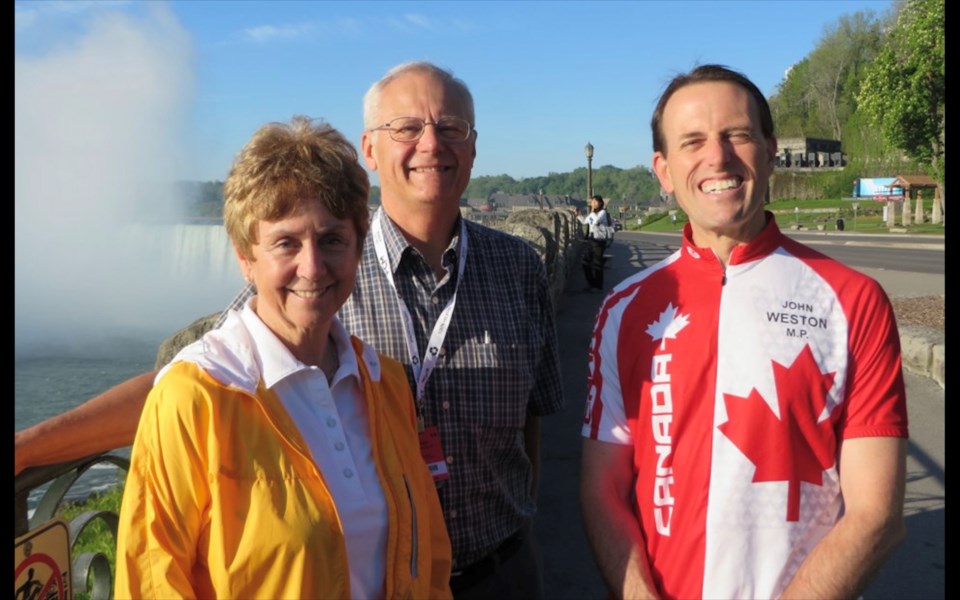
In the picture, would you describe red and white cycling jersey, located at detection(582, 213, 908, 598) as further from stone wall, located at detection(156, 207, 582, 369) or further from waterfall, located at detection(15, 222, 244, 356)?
waterfall, located at detection(15, 222, 244, 356)

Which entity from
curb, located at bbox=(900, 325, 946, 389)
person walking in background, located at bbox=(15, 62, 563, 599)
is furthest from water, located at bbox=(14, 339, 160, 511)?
curb, located at bbox=(900, 325, 946, 389)

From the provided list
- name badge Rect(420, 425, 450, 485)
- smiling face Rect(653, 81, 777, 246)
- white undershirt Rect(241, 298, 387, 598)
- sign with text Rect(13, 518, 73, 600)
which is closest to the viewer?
sign with text Rect(13, 518, 73, 600)

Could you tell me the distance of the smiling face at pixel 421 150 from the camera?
8.77 ft

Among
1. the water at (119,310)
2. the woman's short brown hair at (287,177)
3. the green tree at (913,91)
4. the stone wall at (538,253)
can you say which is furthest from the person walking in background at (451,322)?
the green tree at (913,91)

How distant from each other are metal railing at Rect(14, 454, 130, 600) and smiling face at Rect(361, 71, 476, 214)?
1.14 metres

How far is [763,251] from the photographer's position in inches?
90.2

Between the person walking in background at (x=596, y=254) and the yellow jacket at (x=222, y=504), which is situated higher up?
the person walking in background at (x=596, y=254)

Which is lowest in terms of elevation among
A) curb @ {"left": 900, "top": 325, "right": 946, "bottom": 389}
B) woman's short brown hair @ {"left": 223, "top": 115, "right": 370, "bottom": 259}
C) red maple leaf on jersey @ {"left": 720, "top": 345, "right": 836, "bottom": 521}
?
curb @ {"left": 900, "top": 325, "right": 946, "bottom": 389}

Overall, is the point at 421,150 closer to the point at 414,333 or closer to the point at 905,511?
the point at 414,333

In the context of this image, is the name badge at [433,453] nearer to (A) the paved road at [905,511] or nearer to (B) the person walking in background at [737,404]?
(B) the person walking in background at [737,404]

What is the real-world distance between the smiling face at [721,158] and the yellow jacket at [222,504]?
3.93ft

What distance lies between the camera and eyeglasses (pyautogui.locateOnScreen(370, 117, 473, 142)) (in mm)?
2682

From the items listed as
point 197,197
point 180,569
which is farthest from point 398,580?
point 197,197

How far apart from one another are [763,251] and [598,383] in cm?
56
